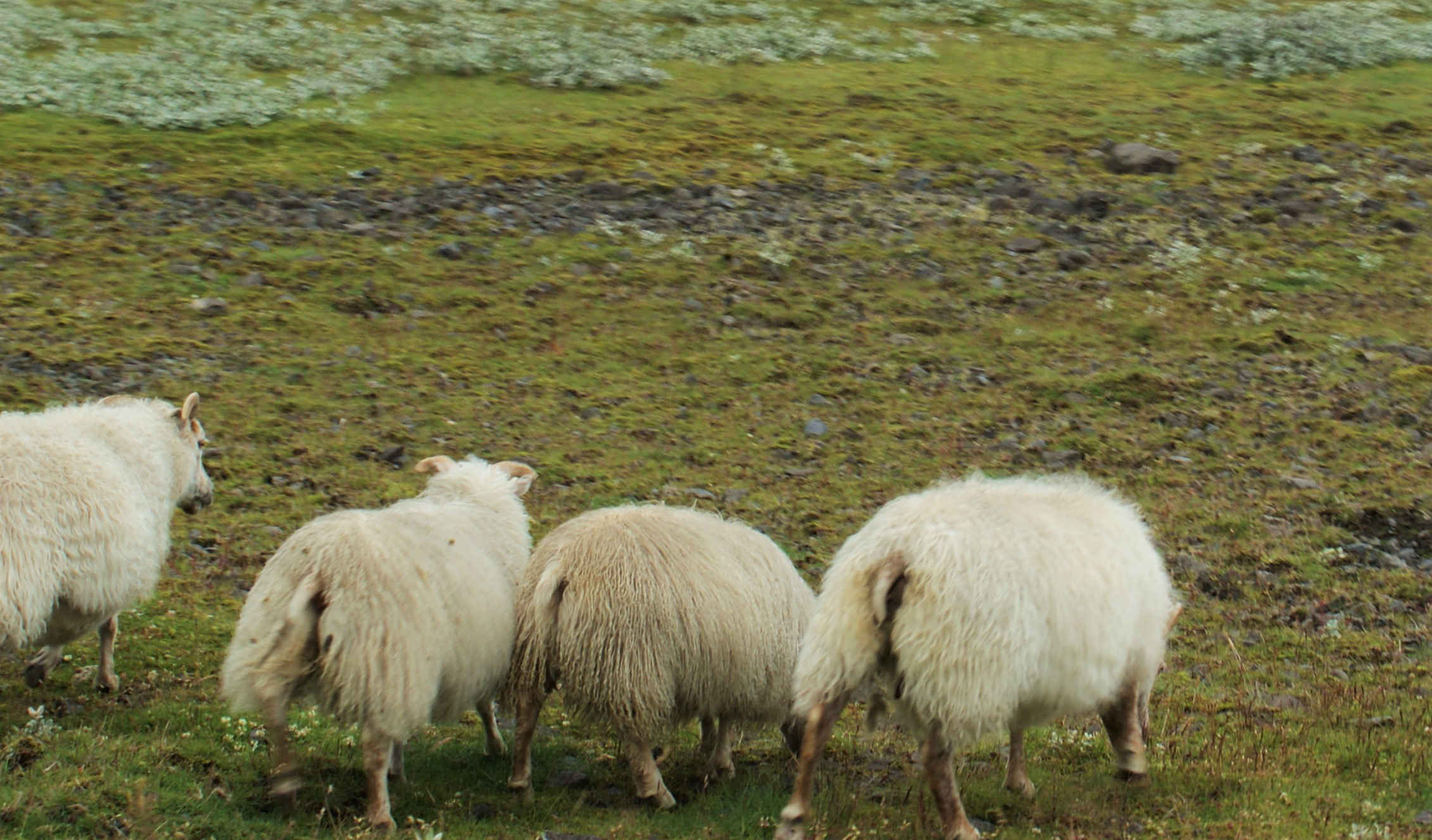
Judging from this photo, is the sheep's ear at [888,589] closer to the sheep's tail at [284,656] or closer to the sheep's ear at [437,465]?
the sheep's tail at [284,656]

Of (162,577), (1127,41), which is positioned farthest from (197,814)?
(1127,41)

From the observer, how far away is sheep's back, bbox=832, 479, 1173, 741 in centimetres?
673

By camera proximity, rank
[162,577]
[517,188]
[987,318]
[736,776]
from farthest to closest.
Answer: [517,188] → [987,318] → [162,577] → [736,776]

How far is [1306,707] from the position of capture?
909cm

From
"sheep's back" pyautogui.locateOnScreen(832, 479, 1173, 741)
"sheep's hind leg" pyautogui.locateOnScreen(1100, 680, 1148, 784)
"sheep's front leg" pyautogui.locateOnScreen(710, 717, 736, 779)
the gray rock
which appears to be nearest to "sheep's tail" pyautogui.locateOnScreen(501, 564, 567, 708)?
"sheep's front leg" pyautogui.locateOnScreen(710, 717, 736, 779)

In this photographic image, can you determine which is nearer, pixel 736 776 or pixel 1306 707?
pixel 736 776

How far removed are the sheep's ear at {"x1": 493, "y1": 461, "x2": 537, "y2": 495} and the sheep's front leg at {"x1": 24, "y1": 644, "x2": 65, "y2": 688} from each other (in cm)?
289

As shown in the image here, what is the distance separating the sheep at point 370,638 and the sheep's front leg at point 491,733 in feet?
1.29

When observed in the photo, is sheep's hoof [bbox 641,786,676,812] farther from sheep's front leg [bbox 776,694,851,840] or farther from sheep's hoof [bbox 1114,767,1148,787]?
sheep's hoof [bbox 1114,767,1148,787]

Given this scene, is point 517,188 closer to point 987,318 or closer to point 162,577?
point 987,318

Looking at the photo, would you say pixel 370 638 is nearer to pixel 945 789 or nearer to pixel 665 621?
pixel 665 621

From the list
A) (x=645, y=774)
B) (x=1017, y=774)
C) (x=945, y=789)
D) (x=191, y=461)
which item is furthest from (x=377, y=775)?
(x=191, y=461)

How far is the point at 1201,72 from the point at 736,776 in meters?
26.9

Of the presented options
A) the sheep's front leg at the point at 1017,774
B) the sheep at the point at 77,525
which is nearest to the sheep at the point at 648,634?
the sheep's front leg at the point at 1017,774
